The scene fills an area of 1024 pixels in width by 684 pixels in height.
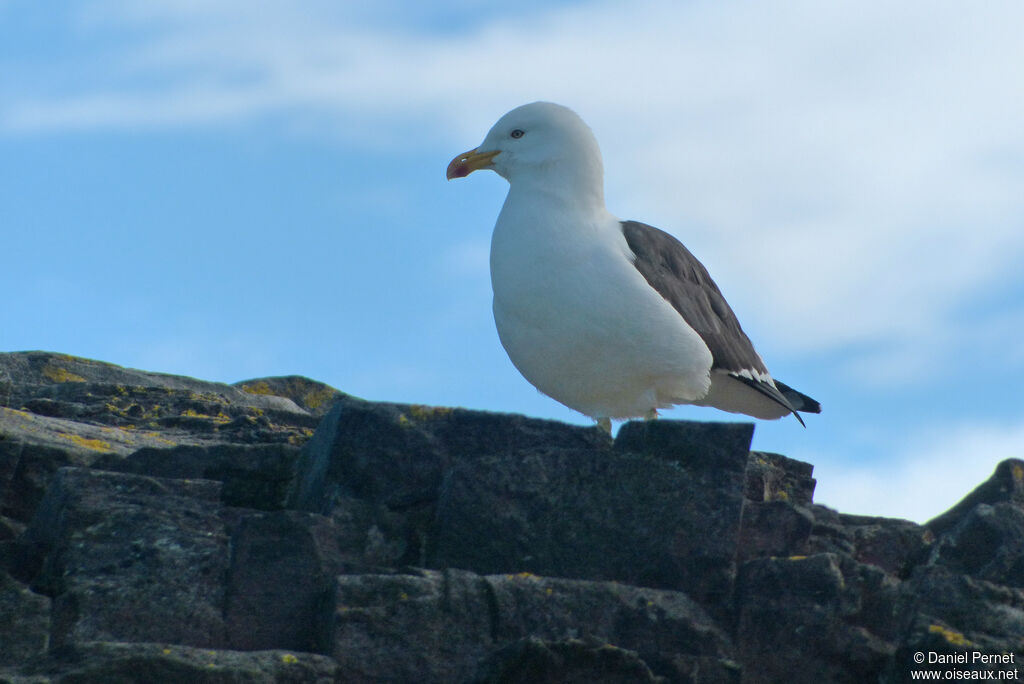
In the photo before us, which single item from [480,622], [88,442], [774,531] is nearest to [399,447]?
[480,622]

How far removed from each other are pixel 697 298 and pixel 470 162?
2120 mm

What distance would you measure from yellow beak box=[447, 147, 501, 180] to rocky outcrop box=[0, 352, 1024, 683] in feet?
11.2

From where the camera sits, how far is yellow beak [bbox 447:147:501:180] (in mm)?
10086

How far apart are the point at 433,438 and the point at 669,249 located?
354 centimetres

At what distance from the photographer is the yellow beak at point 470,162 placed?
10.1 m

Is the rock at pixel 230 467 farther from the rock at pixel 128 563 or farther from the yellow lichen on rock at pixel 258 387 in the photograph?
the yellow lichen on rock at pixel 258 387

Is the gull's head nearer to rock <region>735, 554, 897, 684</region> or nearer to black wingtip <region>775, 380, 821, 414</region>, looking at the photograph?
black wingtip <region>775, 380, 821, 414</region>

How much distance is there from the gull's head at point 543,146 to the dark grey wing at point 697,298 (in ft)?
1.96

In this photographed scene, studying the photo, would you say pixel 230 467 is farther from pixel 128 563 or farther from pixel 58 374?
pixel 58 374

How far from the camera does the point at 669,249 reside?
9.80m

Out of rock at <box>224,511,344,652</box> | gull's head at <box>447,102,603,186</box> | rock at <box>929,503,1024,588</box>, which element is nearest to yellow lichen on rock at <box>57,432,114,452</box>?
rock at <box>224,511,344,652</box>

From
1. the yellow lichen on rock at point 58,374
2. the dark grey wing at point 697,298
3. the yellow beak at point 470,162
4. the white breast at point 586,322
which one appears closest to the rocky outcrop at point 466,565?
the white breast at point 586,322

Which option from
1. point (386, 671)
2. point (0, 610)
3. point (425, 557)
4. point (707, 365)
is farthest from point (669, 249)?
point (0, 610)

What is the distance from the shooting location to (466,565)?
6.29 metres
